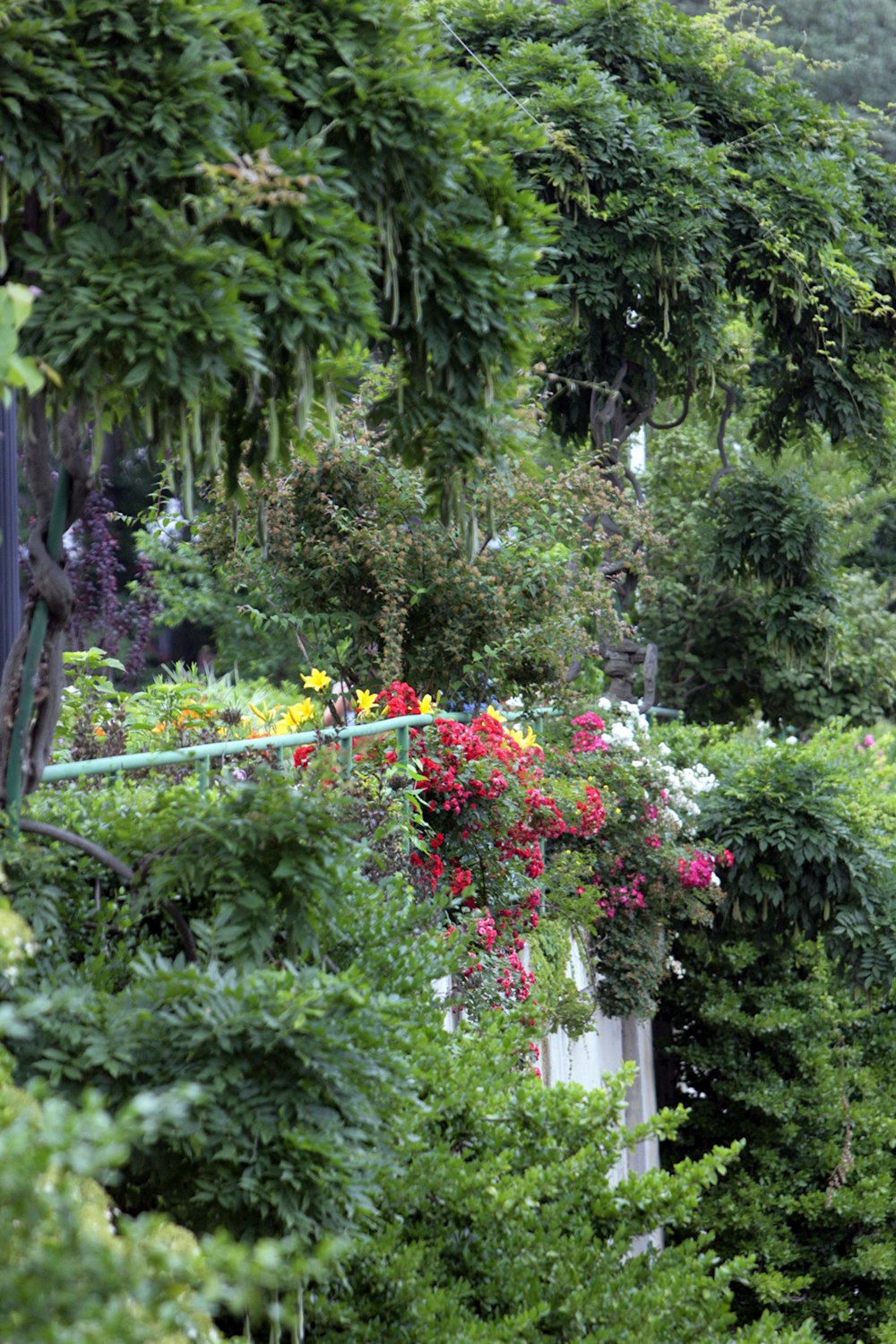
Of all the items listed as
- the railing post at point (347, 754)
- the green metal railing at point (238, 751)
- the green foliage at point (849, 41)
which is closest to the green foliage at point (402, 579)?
the green metal railing at point (238, 751)

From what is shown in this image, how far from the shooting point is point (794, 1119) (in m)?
8.37

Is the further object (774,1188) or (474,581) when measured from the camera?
(774,1188)

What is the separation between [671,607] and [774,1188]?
16.4ft

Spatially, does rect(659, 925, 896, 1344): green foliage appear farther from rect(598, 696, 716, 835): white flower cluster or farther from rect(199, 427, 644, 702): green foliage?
rect(199, 427, 644, 702): green foliage

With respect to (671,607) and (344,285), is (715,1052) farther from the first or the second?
(344,285)

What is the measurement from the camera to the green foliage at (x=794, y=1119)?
314 inches

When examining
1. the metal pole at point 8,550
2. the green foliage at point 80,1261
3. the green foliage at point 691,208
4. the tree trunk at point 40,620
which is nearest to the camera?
the green foliage at point 80,1261

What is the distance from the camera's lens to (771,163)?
26.2ft

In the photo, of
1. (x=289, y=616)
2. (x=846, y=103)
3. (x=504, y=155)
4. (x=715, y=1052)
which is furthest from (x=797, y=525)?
(x=846, y=103)

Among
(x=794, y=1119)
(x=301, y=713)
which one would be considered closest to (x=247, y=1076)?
(x=301, y=713)

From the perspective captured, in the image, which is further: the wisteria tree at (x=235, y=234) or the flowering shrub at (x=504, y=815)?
the flowering shrub at (x=504, y=815)

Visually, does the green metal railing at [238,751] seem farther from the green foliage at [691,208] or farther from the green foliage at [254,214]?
the green foliage at [691,208]

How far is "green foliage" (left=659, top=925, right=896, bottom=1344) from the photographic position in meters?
7.98

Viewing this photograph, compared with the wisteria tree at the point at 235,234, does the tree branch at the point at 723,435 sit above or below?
below
